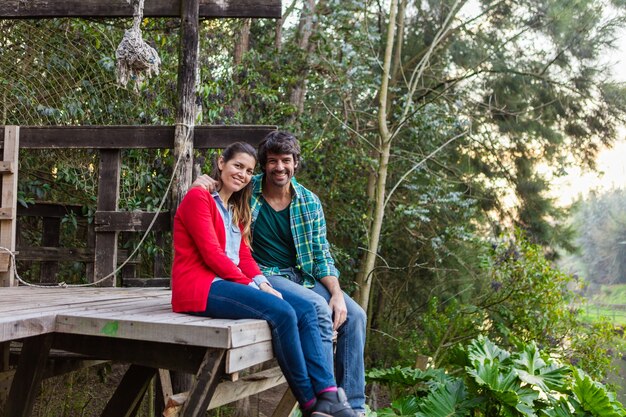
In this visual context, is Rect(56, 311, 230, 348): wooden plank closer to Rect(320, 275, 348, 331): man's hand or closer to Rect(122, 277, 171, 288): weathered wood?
Rect(320, 275, 348, 331): man's hand

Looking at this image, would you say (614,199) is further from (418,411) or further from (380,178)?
(418,411)

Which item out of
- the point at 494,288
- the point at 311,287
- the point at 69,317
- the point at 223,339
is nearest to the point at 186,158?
the point at 311,287

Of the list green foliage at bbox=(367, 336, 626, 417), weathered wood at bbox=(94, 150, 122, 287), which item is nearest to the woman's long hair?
weathered wood at bbox=(94, 150, 122, 287)

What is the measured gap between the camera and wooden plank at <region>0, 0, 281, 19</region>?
438 centimetres

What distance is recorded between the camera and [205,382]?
2.58 m

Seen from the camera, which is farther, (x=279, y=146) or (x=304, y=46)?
(x=304, y=46)

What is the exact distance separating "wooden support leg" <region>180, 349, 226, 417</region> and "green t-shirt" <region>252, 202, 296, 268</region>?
1000 millimetres

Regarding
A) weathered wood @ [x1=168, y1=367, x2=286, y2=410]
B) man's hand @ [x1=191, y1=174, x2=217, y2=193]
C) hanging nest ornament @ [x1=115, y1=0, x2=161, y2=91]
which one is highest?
hanging nest ornament @ [x1=115, y1=0, x2=161, y2=91]

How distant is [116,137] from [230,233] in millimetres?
1568

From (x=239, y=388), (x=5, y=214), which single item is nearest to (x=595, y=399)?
(x=239, y=388)

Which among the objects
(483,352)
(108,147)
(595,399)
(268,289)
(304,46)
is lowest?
(595,399)

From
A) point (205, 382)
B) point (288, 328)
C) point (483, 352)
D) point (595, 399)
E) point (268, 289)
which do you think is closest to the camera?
point (205, 382)

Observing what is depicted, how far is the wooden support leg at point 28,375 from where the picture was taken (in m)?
3.01

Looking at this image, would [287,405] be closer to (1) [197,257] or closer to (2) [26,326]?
(1) [197,257]
